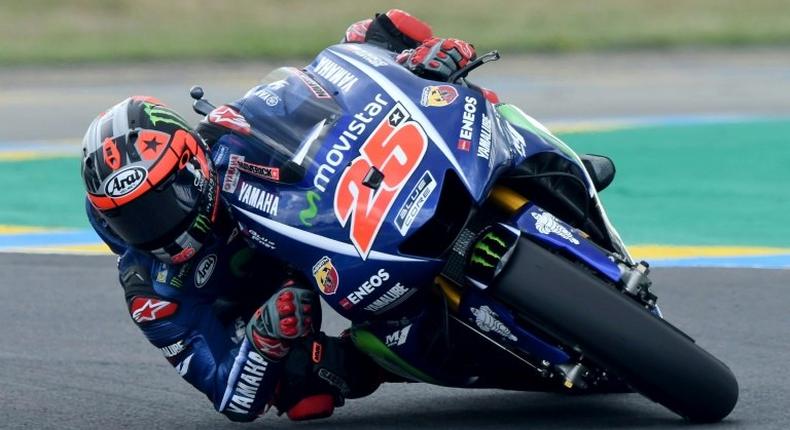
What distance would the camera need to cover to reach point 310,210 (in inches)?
162

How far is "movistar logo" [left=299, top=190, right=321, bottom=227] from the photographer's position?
4109mm

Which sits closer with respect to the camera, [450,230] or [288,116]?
[450,230]

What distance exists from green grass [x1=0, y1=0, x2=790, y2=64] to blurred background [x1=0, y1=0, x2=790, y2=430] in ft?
0.14

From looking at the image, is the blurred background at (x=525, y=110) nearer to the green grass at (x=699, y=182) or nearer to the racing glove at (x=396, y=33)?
the green grass at (x=699, y=182)

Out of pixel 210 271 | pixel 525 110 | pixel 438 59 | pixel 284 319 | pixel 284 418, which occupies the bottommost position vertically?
pixel 525 110

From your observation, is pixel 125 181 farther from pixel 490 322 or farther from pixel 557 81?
pixel 557 81

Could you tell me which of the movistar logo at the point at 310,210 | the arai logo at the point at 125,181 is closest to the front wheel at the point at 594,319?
the movistar logo at the point at 310,210

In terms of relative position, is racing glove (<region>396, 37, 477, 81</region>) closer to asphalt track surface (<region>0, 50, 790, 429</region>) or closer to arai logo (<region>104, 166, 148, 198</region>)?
arai logo (<region>104, 166, 148, 198</region>)

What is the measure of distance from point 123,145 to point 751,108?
337 inches

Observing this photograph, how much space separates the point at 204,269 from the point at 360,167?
2.82 feet

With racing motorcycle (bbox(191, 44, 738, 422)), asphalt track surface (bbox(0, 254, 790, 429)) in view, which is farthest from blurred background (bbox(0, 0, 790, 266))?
racing motorcycle (bbox(191, 44, 738, 422))

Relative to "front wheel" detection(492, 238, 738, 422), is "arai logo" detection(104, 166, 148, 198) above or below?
below

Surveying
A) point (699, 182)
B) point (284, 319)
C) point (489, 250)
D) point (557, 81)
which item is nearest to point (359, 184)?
point (489, 250)

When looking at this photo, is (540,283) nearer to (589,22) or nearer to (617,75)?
(617,75)
